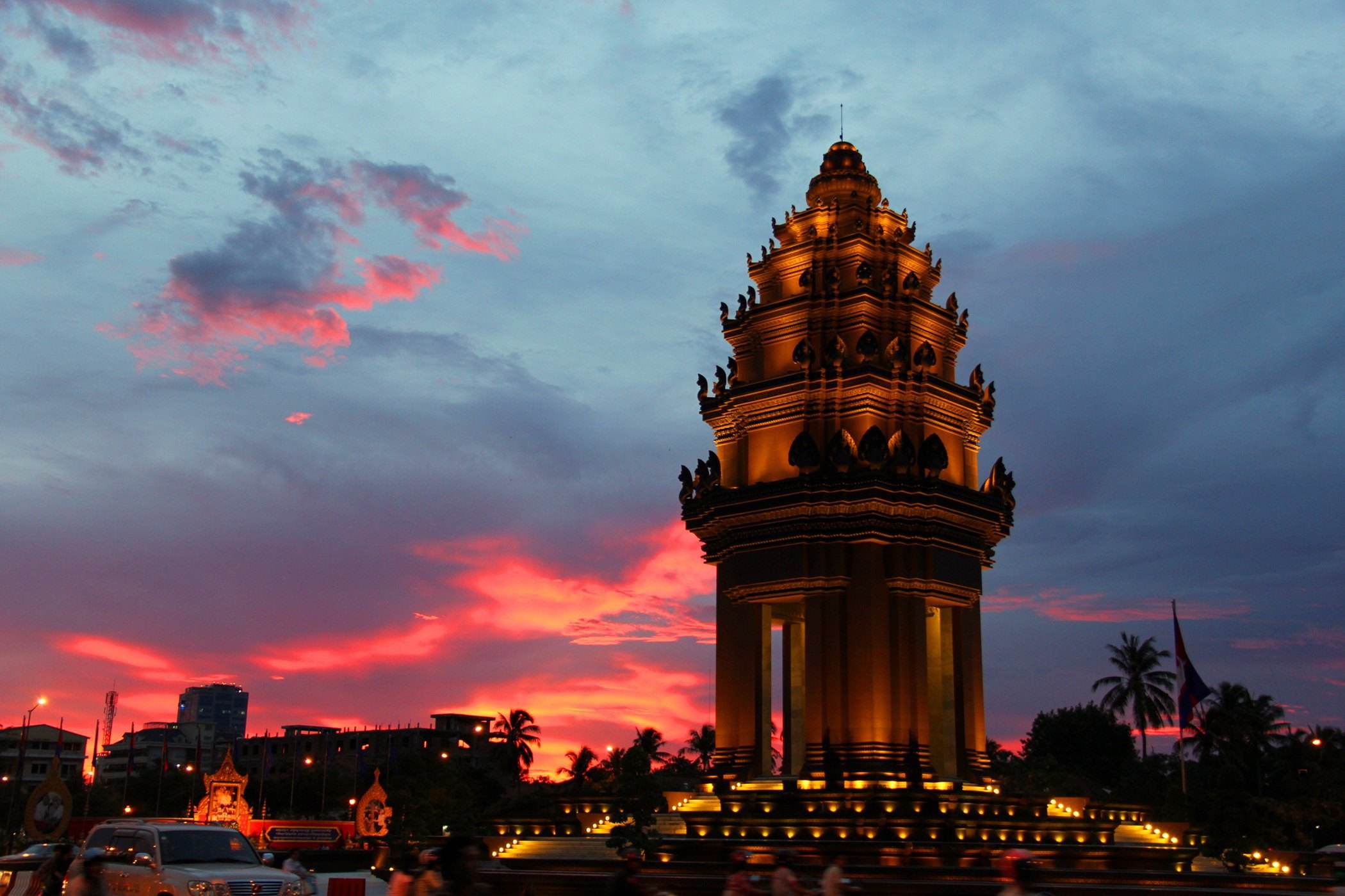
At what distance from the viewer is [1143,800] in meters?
73.6

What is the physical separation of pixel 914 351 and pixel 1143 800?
41.8 metres

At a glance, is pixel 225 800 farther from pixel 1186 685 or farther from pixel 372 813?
pixel 1186 685

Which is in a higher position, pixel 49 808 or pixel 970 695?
pixel 970 695

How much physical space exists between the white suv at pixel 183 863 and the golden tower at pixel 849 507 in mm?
20744

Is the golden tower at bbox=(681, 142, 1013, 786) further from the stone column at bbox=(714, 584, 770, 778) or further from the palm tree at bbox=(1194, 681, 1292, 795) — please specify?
the palm tree at bbox=(1194, 681, 1292, 795)

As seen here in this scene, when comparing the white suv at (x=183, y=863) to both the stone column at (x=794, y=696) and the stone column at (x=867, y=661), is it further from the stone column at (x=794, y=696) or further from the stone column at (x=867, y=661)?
the stone column at (x=794, y=696)

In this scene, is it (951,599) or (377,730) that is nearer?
(951,599)

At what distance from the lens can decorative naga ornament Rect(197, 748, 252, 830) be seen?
57.8 meters

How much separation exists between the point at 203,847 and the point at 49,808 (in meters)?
10.6

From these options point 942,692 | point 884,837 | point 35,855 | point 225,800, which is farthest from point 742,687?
point 225,800

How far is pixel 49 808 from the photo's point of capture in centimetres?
2902

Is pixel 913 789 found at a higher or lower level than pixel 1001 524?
lower

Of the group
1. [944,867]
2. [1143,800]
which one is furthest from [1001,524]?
[1143,800]

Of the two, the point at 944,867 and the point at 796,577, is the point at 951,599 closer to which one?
the point at 796,577
